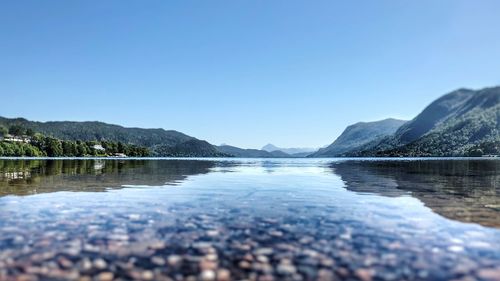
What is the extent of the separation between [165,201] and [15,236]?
34.5 feet

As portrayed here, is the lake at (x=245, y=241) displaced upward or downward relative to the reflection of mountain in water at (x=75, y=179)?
downward

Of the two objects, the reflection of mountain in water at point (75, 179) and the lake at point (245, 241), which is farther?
the reflection of mountain in water at point (75, 179)

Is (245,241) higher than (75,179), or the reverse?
(75,179)

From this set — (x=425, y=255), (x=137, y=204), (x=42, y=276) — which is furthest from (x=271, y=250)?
(x=137, y=204)

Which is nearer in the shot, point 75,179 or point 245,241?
point 245,241

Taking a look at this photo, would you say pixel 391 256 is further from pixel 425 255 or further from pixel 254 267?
pixel 254 267

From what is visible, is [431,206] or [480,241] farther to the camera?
[431,206]

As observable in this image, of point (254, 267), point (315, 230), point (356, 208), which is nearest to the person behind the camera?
point (254, 267)

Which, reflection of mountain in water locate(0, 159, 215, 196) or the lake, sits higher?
reflection of mountain in water locate(0, 159, 215, 196)

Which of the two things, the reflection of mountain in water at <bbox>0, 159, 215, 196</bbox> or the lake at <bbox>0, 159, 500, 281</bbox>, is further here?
the reflection of mountain in water at <bbox>0, 159, 215, 196</bbox>

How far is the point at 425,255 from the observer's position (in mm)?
10961

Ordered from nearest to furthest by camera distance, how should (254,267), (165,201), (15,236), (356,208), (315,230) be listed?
(254,267) → (15,236) → (315,230) → (356,208) → (165,201)

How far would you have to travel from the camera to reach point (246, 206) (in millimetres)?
20969

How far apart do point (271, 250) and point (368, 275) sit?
310cm
